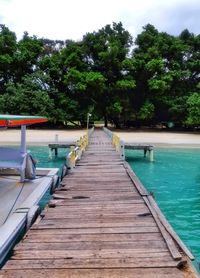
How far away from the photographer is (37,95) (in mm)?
44750

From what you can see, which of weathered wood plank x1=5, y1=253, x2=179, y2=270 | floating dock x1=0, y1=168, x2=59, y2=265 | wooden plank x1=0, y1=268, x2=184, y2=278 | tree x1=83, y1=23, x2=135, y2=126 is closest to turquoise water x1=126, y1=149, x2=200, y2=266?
weathered wood plank x1=5, y1=253, x2=179, y2=270

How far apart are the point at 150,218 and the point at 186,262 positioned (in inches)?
89.7

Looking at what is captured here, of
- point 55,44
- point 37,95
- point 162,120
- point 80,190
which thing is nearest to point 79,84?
point 37,95

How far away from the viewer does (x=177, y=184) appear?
674 inches

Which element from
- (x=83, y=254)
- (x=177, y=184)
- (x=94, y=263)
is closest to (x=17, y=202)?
(x=83, y=254)

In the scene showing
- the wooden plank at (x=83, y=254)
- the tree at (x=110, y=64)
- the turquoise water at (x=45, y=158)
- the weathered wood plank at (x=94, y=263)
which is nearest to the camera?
the weathered wood plank at (x=94, y=263)

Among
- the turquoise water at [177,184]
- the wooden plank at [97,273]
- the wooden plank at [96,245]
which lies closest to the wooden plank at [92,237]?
the wooden plank at [96,245]

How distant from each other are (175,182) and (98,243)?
12334 millimetres

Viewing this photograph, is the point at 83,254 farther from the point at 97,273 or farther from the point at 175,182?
the point at 175,182

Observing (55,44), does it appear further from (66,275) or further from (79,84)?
(66,275)

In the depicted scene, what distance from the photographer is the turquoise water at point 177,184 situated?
10.4m

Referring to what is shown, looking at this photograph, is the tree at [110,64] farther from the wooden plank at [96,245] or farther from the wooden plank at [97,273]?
the wooden plank at [97,273]

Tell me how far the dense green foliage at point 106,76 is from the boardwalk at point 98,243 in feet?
120

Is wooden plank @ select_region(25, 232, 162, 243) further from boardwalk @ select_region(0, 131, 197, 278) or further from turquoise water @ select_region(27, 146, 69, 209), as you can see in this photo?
turquoise water @ select_region(27, 146, 69, 209)
